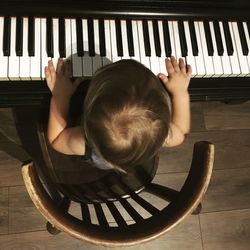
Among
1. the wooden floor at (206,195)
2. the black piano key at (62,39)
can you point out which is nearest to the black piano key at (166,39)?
the black piano key at (62,39)

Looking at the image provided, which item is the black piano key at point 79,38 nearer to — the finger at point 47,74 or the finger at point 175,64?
the finger at point 47,74

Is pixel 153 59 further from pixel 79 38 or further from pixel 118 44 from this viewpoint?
pixel 79 38

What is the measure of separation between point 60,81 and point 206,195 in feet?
3.33

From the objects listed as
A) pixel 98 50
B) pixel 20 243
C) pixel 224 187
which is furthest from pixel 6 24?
pixel 224 187

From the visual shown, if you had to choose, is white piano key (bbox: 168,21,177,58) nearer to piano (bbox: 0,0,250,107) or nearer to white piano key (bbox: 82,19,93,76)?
piano (bbox: 0,0,250,107)

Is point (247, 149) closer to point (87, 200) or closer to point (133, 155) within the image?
point (87, 200)

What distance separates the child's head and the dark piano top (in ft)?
0.84

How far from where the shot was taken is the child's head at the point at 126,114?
32.9 inches

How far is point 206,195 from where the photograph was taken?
1766mm

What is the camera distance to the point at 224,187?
70.3 inches

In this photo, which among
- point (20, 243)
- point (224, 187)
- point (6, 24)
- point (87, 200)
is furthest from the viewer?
point (224, 187)

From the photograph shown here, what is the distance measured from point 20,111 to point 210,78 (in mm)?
910

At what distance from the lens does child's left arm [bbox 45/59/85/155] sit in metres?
1.09

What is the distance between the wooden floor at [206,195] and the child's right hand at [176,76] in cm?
65
